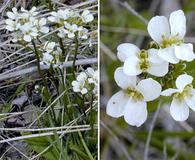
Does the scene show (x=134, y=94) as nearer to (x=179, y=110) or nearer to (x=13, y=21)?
(x=179, y=110)

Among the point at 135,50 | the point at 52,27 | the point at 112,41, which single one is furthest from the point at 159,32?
the point at 112,41

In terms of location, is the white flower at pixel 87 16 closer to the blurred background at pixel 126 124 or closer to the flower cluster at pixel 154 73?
the flower cluster at pixel 154 73

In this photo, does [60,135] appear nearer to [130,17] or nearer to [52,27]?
[52,27]

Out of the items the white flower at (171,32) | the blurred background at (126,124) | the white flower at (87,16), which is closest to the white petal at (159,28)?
the white flower at (171,32)

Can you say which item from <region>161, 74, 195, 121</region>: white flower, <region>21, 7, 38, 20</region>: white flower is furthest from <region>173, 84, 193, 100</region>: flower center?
<region>21, 7, 38, 20</region>: white flower

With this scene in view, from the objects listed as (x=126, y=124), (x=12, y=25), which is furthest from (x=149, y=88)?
(x=126, y=124)

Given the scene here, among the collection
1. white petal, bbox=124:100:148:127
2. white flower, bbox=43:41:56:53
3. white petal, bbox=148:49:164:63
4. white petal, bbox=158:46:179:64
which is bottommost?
white petal, bbox=124:100:148:127

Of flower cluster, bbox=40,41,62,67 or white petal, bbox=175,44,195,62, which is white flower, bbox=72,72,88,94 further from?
white petal, bbox=175,44,195,62
